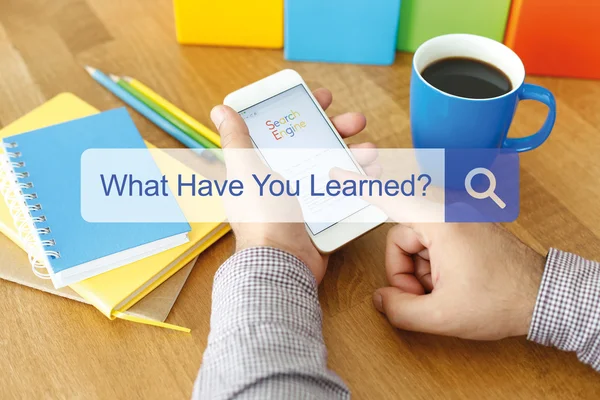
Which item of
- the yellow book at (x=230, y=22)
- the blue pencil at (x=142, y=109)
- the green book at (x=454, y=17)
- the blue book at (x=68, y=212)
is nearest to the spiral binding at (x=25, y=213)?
the blue book at (x=68, y=212)

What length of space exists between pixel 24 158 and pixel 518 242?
509 mm

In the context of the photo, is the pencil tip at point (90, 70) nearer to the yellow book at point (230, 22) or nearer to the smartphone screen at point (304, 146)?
the yellow book at point (230, 22)

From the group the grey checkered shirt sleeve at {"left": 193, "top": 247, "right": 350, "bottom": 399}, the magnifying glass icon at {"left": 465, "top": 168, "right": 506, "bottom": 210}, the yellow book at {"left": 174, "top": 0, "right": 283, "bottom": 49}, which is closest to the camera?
the grey checkered shirt sleeve at {"left": 193, "top": 247, "right": 350, "bottom": 399}

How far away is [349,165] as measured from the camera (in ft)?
Answer: 2.31

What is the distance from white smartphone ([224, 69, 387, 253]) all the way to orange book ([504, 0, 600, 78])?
0.28 m

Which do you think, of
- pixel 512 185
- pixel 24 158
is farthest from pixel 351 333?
pixel 24 158

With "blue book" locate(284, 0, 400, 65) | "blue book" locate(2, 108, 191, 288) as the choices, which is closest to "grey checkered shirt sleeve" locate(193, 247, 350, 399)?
"blue book" locate(2, 108, 191, 288)

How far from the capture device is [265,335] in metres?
0.52

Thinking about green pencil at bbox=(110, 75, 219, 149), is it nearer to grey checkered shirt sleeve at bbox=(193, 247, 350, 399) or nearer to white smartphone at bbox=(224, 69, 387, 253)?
white smartphone at bbox=(224, 69, 387, 253)

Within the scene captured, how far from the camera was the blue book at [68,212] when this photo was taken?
63 centimetres

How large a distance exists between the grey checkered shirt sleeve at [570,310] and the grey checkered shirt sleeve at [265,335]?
19cm

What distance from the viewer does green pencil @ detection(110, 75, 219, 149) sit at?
76 centimetres

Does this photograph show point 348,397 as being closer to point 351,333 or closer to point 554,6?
point 351,333

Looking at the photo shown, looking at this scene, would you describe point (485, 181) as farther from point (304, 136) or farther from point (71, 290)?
point (71, 290)
